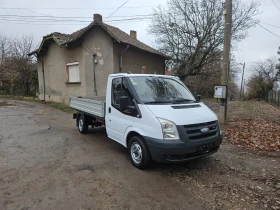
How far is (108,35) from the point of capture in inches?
498

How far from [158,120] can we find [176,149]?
622mm

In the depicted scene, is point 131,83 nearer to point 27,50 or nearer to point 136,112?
point 136,112

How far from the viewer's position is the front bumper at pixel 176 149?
13.0 ft

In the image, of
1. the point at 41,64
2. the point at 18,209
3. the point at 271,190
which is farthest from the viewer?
the point at 41,64

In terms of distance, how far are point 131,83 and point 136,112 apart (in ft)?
2.68

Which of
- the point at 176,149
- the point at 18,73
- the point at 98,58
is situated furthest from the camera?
the point at 18,73

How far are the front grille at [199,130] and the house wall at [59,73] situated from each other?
10.5 meters

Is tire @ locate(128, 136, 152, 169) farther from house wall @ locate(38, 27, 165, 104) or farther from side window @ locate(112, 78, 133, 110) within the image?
house wall @ locate(38, 27, 165, 104)

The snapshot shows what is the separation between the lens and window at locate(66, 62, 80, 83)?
14227mm

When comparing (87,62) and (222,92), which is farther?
(87,62)

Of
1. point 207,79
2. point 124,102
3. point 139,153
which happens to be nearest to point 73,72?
point 124,102

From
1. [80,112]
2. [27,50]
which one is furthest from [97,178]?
[27,50]

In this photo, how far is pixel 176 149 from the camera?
3.95m

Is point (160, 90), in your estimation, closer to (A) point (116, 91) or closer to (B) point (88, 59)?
(A) point (116, 91)
